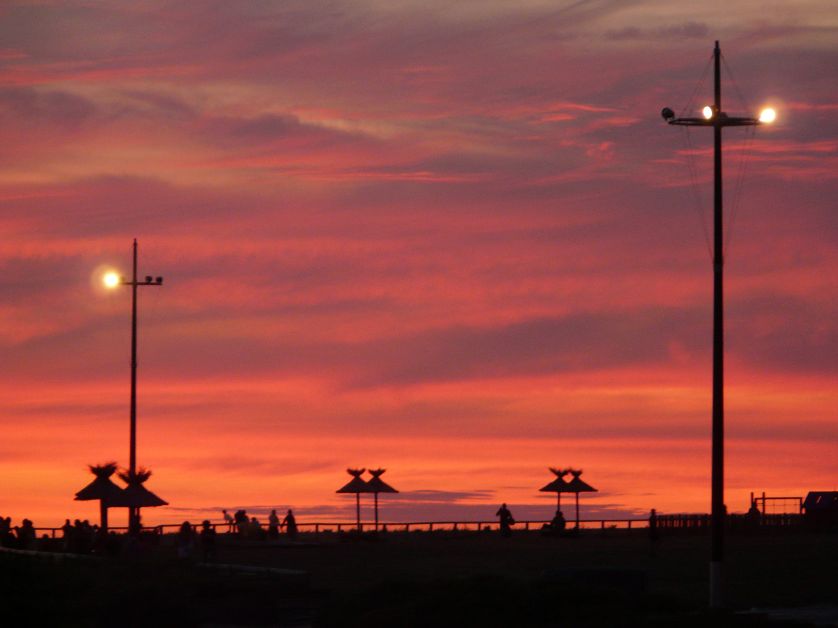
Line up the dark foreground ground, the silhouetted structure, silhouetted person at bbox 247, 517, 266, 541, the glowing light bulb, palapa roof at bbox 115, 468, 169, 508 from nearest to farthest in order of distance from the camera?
the dark foreground ground → the glowing light bulb → palapa roof at bbox 115, 468, 169, 508 → silhouetted person at bbox 247, 517, 266, 541 → the silhouetted structure

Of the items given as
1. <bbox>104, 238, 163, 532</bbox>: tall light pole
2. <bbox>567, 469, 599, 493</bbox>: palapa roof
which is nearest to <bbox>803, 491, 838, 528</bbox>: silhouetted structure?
<bbox>567, 469, 599, 493</bbox>: palapa roof

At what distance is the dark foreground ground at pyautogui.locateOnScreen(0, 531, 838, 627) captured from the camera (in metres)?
28.0

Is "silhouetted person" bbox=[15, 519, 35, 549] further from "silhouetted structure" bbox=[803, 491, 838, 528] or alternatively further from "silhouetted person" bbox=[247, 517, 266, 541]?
"silhouetted structure" bbox=[803, 491, 838, 528]

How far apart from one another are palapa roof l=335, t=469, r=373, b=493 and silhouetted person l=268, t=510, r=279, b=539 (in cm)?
331

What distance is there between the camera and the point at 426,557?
55094 mm

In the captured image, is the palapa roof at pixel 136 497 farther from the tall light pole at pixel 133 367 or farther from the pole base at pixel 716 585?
the pole base at pixel 716 585

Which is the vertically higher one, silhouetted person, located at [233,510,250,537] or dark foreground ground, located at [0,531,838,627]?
silhouetted person, located at [233,510,250,537]

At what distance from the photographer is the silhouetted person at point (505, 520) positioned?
235ft

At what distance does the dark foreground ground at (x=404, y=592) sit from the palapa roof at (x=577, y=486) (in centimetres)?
2000

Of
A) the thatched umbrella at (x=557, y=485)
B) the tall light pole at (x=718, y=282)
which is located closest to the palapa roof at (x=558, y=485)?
the thatched umbrella at (x=557, y=485)

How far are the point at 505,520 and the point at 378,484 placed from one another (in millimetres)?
6030

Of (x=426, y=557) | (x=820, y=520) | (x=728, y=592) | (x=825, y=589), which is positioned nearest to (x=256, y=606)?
(x=728, y=592)

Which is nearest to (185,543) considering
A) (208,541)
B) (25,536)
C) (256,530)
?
(208,541)

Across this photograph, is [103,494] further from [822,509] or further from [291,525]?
[822,509]
